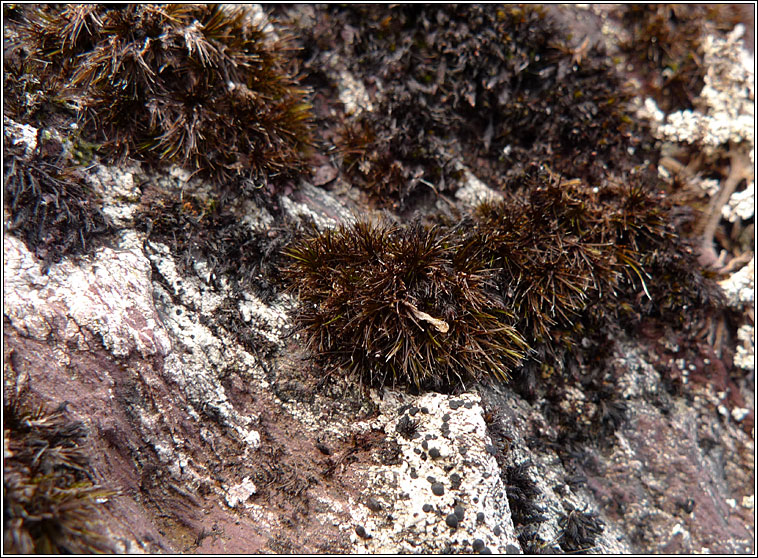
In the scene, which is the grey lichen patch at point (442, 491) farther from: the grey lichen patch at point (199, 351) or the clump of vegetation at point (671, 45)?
the clump of vegetation at point (671, 45)

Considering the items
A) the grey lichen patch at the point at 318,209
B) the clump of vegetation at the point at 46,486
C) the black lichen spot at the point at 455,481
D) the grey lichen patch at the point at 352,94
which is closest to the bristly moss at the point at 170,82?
the grey lichen patch at the point at 318,209

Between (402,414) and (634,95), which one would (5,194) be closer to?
(402,414)

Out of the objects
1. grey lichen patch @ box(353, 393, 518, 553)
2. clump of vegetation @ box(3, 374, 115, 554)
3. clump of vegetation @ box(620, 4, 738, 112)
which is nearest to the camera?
clump of vegetation @ box(3, 374, 115, 554)

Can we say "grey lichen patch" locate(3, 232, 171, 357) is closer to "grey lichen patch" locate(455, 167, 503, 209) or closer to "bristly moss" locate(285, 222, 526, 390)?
"bristly moss" locate(285, 222, 526, 390)

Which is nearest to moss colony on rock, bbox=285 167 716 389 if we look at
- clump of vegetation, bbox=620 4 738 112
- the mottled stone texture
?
the mottled stone texture

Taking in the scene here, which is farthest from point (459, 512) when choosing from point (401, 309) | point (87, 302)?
point (87, 302)

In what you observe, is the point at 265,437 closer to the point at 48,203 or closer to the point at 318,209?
the point at 318,209
